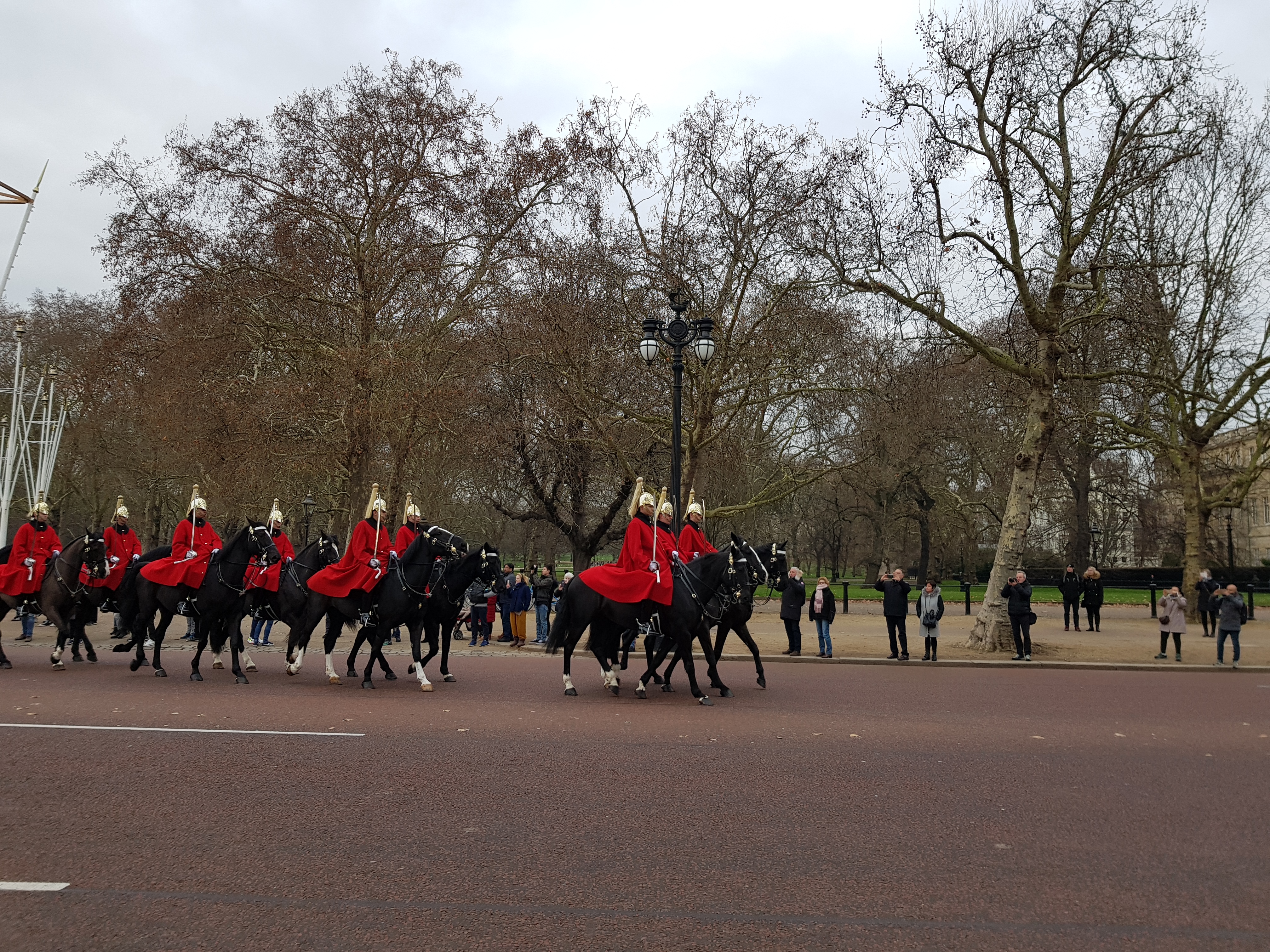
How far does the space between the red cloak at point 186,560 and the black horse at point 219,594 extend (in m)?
0.13

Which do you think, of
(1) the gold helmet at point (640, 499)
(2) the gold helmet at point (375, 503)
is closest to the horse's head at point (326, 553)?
(2) the gold helmet at point (375, 503)

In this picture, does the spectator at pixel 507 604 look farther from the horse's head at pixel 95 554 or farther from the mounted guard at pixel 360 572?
the horse's head at pixel 95 554

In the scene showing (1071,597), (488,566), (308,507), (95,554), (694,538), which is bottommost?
(1071,597)

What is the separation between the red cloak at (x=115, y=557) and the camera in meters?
14.4

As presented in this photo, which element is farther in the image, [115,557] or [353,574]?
[115,557]

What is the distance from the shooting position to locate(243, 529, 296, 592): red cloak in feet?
45.3

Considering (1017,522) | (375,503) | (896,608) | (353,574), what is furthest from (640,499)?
(1017,522)

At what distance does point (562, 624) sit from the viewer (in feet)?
41.3

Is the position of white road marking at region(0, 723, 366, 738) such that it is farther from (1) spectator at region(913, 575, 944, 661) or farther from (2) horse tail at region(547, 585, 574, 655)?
(1) spectator at region(913, 575, 944, 661)

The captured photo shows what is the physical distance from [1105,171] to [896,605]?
10.1 m

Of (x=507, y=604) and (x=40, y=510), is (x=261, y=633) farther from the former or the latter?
(x=40, y=510)

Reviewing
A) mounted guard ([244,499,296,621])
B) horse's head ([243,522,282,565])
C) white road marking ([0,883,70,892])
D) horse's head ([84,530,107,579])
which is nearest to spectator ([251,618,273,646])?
mounted guard ([244,499,296,621])

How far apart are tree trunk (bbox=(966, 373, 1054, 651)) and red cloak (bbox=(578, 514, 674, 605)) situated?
10284 millimetres

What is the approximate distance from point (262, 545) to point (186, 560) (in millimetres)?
1292
